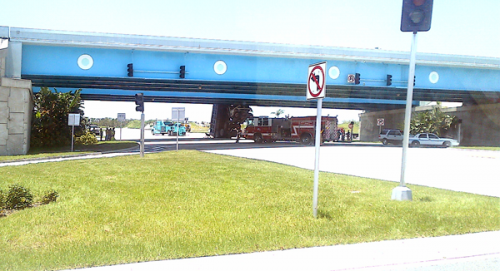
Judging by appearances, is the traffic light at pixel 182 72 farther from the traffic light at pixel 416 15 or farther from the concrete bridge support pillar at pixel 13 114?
the traffic light at pixel 416 15

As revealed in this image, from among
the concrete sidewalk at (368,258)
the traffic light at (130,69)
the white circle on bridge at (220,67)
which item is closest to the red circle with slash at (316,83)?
the concrete sidewalk at (368,258)

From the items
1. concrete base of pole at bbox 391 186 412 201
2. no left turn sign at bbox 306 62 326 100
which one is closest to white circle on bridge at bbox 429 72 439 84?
concrete base of pole at bbox 391 186 412 201

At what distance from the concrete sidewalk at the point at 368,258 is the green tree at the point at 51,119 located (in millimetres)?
23454

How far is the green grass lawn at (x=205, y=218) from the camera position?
Answer: 17.3ft

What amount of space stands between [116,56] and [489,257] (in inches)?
940

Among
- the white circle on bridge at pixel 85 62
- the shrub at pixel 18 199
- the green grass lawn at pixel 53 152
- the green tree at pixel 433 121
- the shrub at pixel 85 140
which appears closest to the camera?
the shrub at pixel 18 199

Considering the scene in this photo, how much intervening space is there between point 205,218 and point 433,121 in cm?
4209

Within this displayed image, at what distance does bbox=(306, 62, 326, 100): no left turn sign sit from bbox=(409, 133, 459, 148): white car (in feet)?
116

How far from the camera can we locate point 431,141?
37969mm

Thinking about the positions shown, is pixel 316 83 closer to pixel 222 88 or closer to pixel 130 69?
pixel 130 69

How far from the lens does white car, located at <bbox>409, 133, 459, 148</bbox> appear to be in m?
37.4

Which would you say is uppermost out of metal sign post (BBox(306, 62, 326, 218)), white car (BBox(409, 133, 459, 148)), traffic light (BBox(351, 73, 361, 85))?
traffic light (BBox(351, 73, 361, 85))

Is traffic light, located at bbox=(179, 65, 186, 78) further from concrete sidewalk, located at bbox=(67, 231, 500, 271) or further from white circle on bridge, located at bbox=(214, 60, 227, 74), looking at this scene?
concrete sidewalk, located at bbox=(67, 231, 500, 271)

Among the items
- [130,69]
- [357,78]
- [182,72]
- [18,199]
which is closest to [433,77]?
[357,78]
